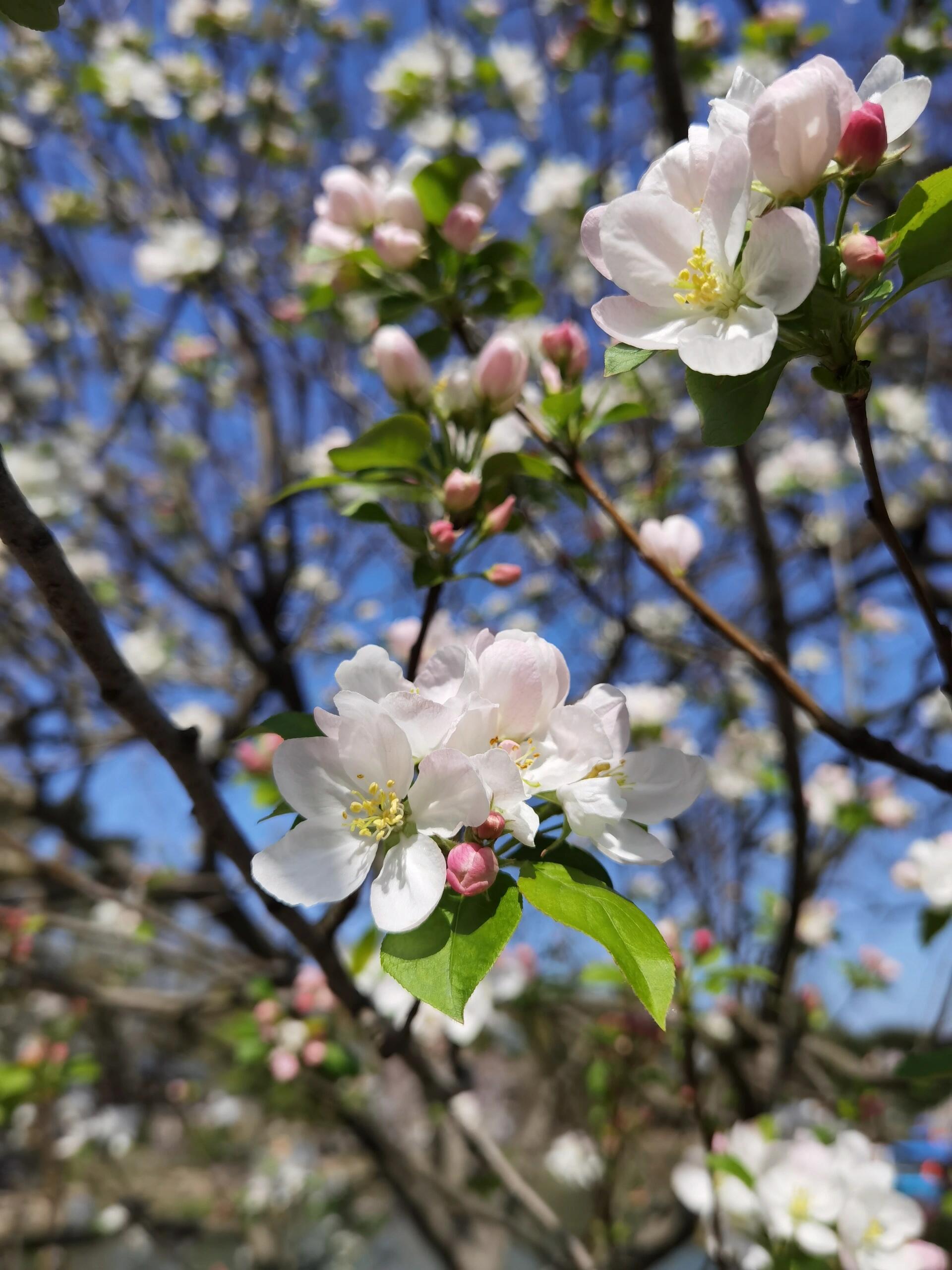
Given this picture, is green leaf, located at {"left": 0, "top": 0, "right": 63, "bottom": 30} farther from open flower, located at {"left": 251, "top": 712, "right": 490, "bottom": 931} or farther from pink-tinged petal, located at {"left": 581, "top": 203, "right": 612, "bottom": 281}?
open flower, located at {"left": 251, "top": 712, "right": 490, "bottom": 931}

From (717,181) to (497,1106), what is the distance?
6356 mm

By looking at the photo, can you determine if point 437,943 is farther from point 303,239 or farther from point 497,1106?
point 497,1106

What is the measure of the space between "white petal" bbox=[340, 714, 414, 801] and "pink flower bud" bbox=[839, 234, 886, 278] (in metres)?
0.43

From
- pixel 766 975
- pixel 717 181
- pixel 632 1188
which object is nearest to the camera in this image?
pixel 717 181

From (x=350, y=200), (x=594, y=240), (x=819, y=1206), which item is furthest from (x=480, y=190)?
(x=819, y=1206)

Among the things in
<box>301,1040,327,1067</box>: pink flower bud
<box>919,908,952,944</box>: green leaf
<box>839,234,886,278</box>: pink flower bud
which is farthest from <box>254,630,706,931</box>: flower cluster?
<box>301,1040,327,1067</box>: pink flower bud

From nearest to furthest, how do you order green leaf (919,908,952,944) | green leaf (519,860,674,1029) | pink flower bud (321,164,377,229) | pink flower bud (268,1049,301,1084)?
green leaf (519,860,674,1029), pink flower bud (321,164,377,229), green leaf (919,908,952,944), pink flower bud (268,1049,301,1084)

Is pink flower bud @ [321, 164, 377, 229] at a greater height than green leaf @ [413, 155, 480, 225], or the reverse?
green leaf @ [413, 155, 480, 225]

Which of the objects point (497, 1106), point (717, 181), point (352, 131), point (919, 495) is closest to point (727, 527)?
point (919, 495)

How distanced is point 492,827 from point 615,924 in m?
0.10

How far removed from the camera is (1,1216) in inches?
195

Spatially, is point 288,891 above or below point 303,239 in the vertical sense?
below

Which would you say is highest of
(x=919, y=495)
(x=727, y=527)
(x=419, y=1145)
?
(x=919, y=495)

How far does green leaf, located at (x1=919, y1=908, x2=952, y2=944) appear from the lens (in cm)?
138
